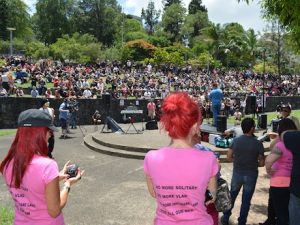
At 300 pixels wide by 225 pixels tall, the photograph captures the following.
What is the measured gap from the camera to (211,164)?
3.10 meters

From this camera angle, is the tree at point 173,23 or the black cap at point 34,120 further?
the tree at point 173,23

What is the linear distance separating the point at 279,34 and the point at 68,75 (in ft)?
92.1

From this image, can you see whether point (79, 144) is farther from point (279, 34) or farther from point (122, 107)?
point (279, 34)

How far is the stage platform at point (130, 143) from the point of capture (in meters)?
13.8

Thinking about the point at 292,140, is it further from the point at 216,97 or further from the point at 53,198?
the point at 216,97

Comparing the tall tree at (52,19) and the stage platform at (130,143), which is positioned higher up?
the tall tree at (52,19)

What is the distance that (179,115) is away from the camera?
122 inches

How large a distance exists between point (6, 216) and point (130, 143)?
307 inches

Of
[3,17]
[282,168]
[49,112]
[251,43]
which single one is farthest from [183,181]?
[3,17]

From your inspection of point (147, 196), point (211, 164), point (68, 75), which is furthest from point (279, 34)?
point (211, 164)

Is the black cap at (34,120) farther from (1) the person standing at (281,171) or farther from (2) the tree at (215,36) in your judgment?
(2) the tree at (215,36)

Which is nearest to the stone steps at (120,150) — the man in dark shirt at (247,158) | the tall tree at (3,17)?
the man in dark shirt at (247,158)

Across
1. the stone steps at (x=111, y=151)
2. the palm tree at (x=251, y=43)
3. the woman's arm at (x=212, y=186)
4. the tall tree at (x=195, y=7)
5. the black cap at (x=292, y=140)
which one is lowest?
the stone steps at (x=111, y=151)

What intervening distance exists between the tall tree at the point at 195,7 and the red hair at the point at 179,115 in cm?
10515
